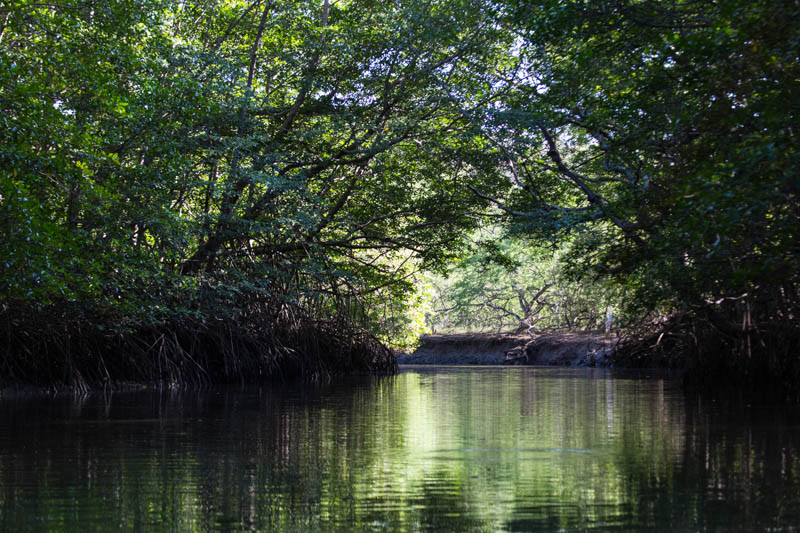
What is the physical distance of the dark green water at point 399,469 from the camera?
9.88 ft

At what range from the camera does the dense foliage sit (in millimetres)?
6750

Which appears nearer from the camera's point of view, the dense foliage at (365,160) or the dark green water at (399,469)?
the dark green water at (399,469)

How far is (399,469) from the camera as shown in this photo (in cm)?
420

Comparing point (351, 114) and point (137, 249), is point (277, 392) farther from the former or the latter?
point (351, 114)

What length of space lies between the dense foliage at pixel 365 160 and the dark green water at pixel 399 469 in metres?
1.63

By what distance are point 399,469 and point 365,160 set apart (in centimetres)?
1104

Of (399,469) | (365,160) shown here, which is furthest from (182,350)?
(399,469)

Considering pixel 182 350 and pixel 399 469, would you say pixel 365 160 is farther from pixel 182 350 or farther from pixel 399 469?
pixel 399 469

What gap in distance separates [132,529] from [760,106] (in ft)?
16.7

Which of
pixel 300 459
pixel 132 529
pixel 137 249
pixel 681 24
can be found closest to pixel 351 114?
pixel 137 249

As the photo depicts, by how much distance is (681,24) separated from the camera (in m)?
8.12

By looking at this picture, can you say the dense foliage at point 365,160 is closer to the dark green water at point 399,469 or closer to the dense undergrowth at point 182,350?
the dense undergrowth at point 182,350

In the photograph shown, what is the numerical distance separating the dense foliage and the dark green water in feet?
5.35

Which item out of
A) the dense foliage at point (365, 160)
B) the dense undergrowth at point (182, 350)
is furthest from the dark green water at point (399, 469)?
the dense undergrowth at point (182, 350)
